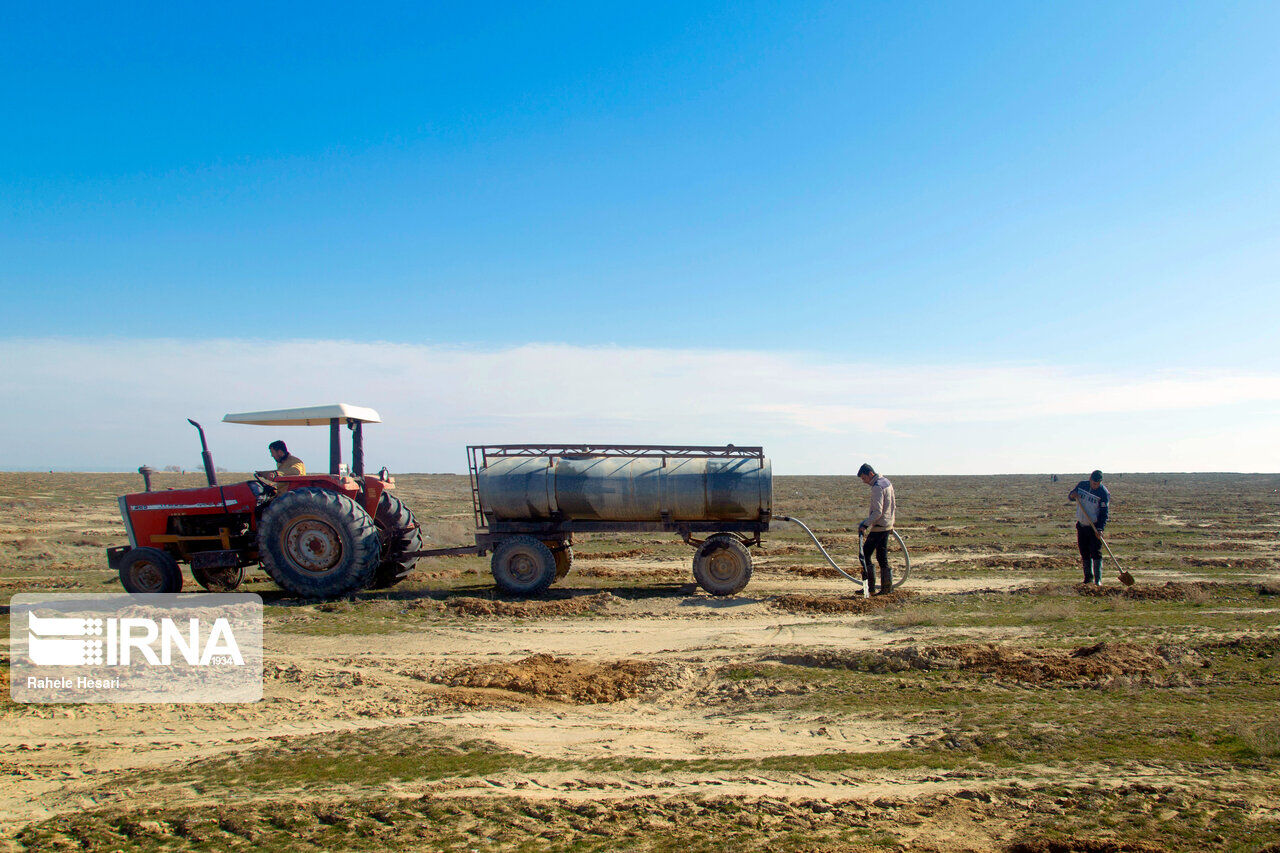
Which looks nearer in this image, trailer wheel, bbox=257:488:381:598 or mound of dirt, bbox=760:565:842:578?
trailer wheel, bbox=257:488:381:598

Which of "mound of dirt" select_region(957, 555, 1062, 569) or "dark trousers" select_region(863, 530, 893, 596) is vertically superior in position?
"dark trousers" select_region(863, 530, 893, 596)

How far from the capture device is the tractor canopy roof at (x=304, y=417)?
12.8 m

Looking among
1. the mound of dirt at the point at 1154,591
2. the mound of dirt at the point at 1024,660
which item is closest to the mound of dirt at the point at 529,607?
the mound of dirt at the point at 1024,660

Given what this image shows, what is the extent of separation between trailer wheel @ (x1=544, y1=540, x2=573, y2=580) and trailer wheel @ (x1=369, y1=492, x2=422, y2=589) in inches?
93.6

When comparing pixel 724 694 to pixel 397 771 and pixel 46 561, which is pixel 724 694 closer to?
pixel 397 771

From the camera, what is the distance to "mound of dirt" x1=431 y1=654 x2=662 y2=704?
763 cm

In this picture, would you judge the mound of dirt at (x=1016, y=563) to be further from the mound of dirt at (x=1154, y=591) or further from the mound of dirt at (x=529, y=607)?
the mound of dirt at (x=529, y=607)

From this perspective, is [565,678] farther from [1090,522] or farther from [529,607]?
[1090,522]

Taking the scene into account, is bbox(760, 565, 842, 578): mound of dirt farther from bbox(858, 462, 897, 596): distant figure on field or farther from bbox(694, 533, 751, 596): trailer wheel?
bbox(694, 533, 751, 596): trailer wheel

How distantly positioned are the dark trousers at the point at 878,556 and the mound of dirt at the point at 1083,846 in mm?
8745

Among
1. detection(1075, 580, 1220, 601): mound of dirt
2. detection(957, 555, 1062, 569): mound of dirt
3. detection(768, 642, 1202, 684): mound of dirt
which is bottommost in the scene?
detection(957, 555, 1062, 569): mound of dirt

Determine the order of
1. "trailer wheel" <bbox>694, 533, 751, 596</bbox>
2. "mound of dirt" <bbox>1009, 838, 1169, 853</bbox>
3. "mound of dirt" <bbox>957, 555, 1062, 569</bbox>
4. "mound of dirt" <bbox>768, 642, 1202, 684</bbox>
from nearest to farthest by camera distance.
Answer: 1. "mound of dirt" <bbox>1009, 838, 1169, 853</bbox>
2. "mound of dirt" <bbox>768, 642, 1202, 684</bbox>
3. "trailer wheel" <bbox>694, 533, 751, 596</bbox>
4. "mound of dirt" <bbox>957, 555, 1062, 569</bbox>

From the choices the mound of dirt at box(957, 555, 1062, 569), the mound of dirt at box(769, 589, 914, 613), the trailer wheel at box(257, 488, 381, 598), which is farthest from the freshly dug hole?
the mound of dirt at box(957, 555, 1062, 569)

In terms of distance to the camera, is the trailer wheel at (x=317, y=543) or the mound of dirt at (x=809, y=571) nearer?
the trailer wheel at (x=317, y=543)
